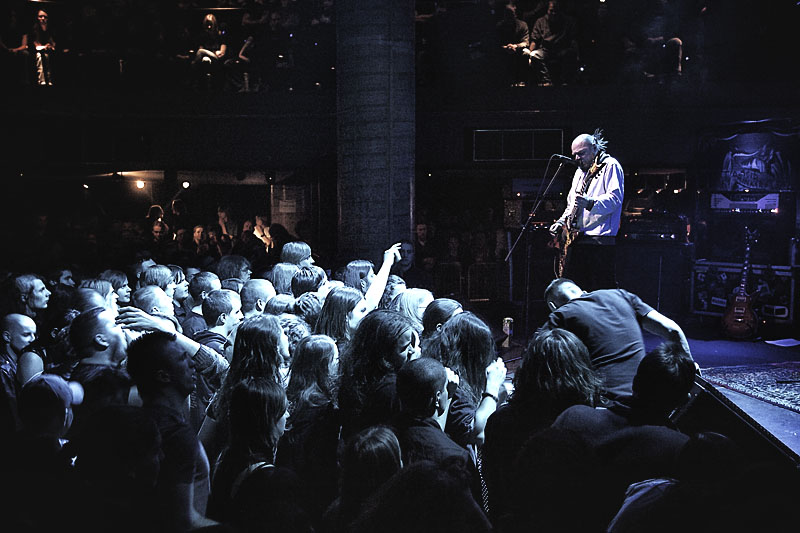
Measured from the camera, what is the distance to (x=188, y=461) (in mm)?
2318

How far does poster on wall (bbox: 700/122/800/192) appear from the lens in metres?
8.43

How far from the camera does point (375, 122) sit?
8133mm

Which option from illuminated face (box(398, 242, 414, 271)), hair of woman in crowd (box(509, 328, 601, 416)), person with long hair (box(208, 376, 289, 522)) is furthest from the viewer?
illuminated face (box(398, 242, 414, 271))

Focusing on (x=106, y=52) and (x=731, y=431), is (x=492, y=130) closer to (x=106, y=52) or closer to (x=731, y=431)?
(x=106, y=52)

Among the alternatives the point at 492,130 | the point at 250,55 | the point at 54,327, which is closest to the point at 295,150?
the point at 250,55

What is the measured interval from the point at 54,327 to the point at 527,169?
23.7 ft

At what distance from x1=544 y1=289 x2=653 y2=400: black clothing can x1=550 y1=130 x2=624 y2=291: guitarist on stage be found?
226 cm

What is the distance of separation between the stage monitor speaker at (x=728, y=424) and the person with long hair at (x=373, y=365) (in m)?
1.12

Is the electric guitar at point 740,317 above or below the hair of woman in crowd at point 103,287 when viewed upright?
below

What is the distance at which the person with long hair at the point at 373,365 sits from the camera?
2.82 metres

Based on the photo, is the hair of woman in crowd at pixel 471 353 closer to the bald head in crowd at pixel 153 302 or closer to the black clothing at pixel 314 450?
the black clothing at pixel 314 450

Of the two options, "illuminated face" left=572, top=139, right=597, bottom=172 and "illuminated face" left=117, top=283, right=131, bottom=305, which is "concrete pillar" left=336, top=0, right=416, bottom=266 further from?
"illuminated face" left=117, top=283, right=131, bottom=305

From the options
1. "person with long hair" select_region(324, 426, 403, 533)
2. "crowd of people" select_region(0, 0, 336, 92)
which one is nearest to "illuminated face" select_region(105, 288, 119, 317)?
"person with long hair" select_region(324, 426, 403, 533)

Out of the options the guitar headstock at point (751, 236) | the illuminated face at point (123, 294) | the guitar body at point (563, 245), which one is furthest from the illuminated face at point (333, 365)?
the guitar headstock at point (751, 236)
